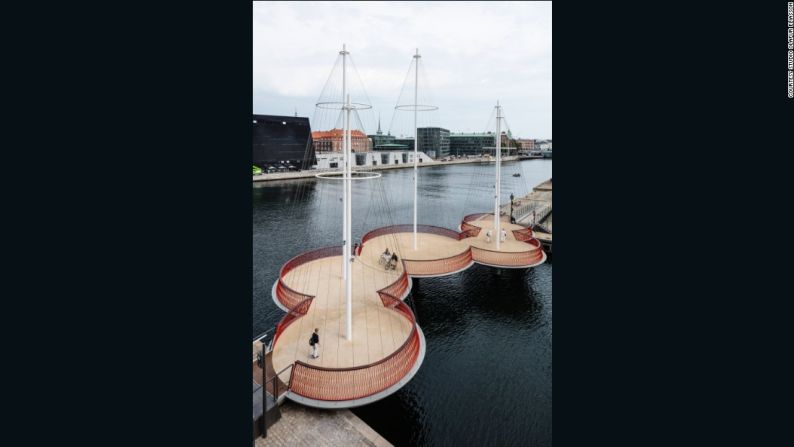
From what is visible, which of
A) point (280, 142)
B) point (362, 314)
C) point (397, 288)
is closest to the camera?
point (362, 314)

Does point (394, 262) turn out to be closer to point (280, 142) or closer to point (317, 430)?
point (317, 430)

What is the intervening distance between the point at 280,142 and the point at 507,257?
8601 centimetres

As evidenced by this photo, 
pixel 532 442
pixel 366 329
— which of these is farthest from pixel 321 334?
pixel 532 442

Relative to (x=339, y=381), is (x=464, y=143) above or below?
above

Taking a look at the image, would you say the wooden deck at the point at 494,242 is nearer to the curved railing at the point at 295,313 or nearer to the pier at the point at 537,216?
the pier at the point at 537,216

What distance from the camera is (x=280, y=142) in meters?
98.4

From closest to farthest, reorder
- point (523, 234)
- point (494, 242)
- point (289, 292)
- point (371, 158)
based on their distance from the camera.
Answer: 1. point (289, 292)
2. point (494, 242)
3. point (523, 234)
4. point (371, 158)

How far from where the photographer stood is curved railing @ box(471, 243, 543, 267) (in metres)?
23.0

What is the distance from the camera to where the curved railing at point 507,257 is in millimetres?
23047

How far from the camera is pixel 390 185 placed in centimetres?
8800

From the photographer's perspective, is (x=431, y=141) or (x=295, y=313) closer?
(x=295, y=313)

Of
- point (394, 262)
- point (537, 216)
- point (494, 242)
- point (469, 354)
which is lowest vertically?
point (469, 354)

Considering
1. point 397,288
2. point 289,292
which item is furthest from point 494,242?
point 289,292

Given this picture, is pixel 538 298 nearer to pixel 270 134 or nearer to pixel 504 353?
pixel 504 353
